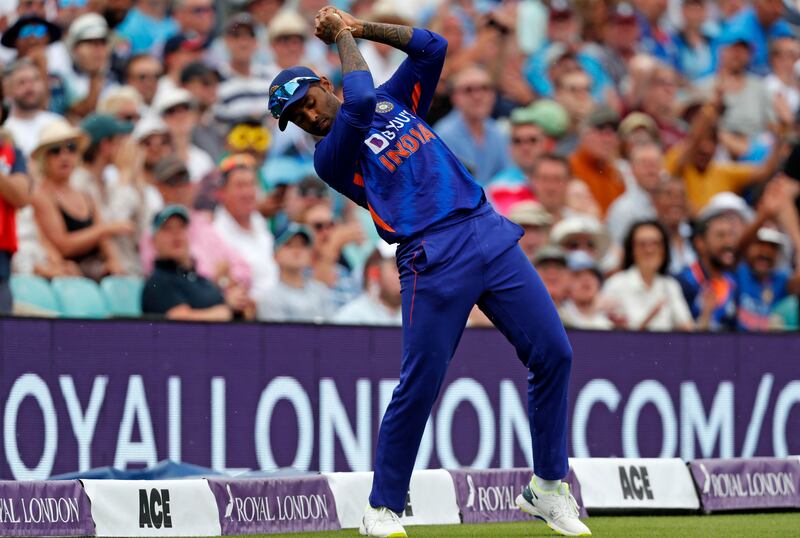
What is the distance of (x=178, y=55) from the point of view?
44.6ft

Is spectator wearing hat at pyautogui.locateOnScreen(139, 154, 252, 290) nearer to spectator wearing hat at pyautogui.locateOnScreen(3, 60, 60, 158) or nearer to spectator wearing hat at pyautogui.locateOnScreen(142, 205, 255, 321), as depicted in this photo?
spectator wearing hat at pyautogui.locateOnScreen(142, 205, 255, 321)

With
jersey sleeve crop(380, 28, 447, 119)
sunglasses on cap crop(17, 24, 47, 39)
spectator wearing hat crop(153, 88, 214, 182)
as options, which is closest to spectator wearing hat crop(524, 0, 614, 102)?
spectator wearing hat crop(153, 88, 214, 182)

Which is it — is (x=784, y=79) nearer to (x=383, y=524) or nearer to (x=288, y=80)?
(x=288, y=80)

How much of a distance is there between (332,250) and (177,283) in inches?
68.4

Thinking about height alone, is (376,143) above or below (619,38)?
below

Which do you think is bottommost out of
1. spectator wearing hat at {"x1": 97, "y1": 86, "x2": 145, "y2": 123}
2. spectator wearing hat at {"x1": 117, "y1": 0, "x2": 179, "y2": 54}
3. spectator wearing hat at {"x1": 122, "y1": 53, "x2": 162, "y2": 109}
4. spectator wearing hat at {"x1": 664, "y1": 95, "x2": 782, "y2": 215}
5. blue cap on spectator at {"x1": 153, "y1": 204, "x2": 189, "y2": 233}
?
blue cap on spectator at {"x1": 153, "y1": 204, "x2": 189, "y2": 233}

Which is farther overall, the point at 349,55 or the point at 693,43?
the point at 693,43

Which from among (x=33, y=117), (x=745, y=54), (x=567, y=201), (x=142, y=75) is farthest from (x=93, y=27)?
(x=745, y=54)

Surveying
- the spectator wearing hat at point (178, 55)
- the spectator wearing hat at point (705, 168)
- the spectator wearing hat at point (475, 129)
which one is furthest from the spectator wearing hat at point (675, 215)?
the spectator wearing hat at point (178, 55)

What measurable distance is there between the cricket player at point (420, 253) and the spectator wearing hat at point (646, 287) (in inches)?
211

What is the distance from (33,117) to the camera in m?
11.8

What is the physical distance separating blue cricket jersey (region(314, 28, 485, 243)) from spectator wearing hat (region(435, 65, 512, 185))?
675 centimetres

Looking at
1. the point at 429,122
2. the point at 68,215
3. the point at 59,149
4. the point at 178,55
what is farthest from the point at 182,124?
the point at 429,122

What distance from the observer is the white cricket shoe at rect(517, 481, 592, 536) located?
281 inches
